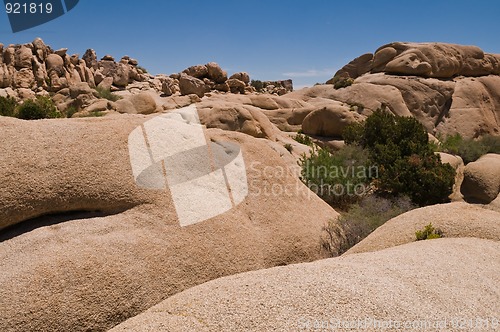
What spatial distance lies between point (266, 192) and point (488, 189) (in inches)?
443

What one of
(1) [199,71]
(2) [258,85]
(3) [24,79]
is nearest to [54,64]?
(3) [24,79]

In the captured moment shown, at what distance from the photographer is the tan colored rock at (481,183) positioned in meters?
15.2

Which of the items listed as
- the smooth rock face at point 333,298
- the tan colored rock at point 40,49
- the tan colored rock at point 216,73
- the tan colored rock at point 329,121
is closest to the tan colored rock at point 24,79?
the tan colored rock at point 40,49

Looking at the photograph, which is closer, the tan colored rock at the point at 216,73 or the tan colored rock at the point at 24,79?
the tan colored rock at the point at 24,79

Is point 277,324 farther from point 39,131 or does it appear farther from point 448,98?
point 448,98

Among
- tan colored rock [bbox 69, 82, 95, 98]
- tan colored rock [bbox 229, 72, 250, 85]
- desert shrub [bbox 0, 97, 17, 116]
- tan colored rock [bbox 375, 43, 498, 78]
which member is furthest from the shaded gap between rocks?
tan colored rock [bbox 229, 72, 250, 85]

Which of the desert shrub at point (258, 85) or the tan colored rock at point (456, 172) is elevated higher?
the tan colored rock at point (456, 172)

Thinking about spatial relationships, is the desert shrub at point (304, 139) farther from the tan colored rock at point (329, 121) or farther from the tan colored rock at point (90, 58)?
the tan colored rock at point (90, 58)

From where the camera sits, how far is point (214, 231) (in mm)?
6551

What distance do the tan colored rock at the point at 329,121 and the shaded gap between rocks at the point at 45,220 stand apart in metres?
17.7

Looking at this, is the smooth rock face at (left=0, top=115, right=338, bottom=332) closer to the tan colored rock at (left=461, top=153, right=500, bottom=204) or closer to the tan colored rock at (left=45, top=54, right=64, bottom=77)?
the tan colored rock at (left=461, top=153, right=500, bottom=204)

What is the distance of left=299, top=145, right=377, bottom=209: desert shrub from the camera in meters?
12.9

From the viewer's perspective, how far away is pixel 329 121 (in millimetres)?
22594

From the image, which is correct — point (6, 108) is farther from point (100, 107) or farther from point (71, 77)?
point (71, 77)
